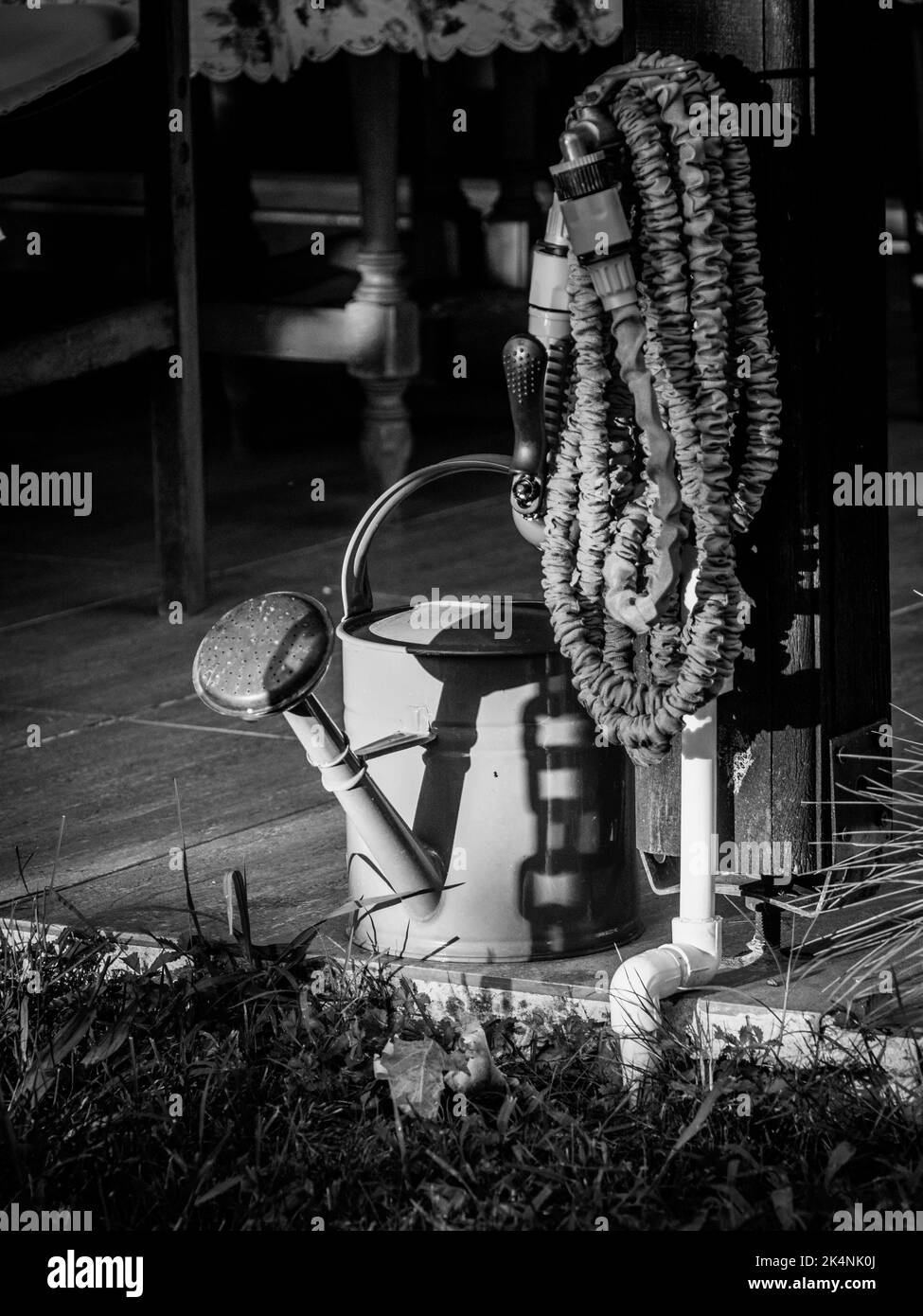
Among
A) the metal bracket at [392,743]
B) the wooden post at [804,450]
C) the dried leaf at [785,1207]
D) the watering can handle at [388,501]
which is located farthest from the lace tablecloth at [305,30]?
the dried leaf at [785,1207]

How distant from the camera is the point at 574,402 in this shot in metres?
2.51

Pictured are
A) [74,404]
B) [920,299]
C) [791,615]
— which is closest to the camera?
[791,615]

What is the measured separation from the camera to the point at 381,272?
5723 mm

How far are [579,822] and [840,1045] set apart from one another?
47 cm

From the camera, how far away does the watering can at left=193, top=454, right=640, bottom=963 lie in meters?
2.66

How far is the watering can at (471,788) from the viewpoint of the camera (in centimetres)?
266

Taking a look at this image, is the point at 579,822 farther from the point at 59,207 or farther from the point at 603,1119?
the point at 59,207

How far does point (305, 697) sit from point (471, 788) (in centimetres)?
27

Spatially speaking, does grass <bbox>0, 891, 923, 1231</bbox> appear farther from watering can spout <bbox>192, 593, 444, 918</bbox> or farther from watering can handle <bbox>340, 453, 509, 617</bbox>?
watering can handle <bbox>340, 453, 509, 617</bbox>

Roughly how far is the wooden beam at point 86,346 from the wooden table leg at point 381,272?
1.00 m

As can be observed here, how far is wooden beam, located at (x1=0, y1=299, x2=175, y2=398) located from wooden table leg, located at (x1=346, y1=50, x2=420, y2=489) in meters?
1.00

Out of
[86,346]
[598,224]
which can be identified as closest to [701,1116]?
[598,224]

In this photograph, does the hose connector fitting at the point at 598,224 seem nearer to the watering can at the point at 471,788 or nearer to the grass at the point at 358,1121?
the watering can at the point at 471,788
